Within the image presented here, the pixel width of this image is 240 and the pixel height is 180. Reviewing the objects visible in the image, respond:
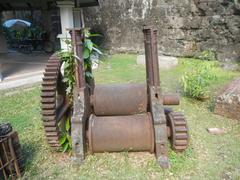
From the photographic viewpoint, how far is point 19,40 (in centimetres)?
1228

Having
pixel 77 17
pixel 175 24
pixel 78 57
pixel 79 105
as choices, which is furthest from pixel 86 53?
pixel 77 17

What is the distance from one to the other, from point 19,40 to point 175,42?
24.1ft

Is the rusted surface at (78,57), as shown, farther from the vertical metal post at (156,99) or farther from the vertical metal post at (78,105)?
the vertical metal post at (156,99)

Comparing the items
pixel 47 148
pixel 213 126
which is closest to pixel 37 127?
pixel 47 148

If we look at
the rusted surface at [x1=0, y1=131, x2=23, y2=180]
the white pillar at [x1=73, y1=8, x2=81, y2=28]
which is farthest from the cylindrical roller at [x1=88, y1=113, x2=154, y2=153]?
the white pillar at [x1=73, y1=8, x2=81, y2=28]

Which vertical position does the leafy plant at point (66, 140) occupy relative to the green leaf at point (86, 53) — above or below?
below

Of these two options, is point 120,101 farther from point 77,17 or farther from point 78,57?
point 77,17

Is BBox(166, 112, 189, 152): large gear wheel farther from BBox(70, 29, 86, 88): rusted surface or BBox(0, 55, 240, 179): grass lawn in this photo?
BBox(70, 29, 86, 88): rusted surface

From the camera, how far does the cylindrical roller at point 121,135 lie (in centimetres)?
304

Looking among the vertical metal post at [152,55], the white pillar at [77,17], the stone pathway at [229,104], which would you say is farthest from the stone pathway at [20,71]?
the stone pathway at [229,104]

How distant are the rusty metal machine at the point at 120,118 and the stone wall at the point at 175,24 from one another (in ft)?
14.9

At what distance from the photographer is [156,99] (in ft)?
10.3

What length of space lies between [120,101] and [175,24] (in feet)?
18.8

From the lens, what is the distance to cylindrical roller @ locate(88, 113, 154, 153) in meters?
3.04
